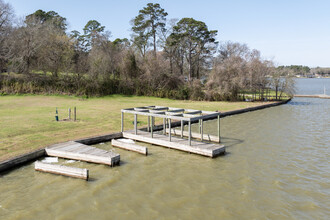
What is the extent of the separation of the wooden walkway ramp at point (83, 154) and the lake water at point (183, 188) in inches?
13.0

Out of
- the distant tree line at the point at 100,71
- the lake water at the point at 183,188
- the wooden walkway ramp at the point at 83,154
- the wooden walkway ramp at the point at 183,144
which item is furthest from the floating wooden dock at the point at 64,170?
the distant tree line at the point at 100,71

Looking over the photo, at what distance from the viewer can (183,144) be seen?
40.6ft

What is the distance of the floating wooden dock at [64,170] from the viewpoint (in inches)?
348

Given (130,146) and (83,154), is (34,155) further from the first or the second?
(130,146)

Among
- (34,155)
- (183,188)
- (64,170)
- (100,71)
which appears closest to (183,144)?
(183,188)

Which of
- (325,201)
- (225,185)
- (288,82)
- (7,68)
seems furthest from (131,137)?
(288,82)

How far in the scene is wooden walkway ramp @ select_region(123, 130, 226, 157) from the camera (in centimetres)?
1163

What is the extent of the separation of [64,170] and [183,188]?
177 inches

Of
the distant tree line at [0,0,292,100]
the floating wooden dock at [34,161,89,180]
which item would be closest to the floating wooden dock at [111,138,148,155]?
the floating wooden dock at [34,161,89,180]

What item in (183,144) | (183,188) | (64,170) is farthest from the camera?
(183,144)

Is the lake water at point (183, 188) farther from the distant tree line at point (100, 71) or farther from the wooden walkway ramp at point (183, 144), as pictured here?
the distant tree line at point (100, 71)

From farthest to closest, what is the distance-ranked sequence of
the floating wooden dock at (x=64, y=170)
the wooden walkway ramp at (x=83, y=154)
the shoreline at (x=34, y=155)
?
the wooden walkway ramp at (x=83, y=154) → the shoreline at (x=34, y=155) → the floating wooden dock at (x=64, y=170)

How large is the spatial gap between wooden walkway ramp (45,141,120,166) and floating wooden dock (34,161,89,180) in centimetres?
148

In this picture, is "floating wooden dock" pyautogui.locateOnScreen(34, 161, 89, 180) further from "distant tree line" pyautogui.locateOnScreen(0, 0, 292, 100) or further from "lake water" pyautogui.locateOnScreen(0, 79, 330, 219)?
"distant tree line" pyautogui.locateOnScreen(0, 0, 292, 100)
